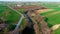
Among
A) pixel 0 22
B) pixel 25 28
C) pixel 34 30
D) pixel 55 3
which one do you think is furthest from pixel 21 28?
pixel 55 3

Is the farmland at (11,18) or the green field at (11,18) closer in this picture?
the farmland at (11,18)

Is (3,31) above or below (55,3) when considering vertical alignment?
above

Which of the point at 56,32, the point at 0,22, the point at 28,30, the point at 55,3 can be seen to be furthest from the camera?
the point at 55,3

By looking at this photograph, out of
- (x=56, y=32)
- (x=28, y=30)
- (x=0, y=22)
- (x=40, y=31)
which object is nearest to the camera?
(x=56, y=32)

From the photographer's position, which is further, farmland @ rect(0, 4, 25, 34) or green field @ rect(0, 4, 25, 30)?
green field @ rect(0, 4, 25, 30)

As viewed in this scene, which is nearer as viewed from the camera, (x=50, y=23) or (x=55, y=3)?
(x=50, y=23)

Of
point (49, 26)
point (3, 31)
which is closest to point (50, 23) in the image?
point (49, 26)

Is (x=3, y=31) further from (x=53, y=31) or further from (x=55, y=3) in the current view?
(x=55, y=3)

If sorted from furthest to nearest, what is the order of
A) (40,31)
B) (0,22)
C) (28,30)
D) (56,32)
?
1. (0,22)
2. (28,30)
3. (40,31)
4. (56,32)

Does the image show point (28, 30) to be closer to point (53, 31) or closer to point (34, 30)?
point (34, 30)
